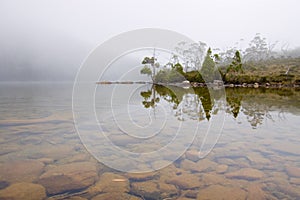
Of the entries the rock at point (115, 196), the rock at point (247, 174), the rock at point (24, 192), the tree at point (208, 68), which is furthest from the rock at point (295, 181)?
the tree at point (208, 68)

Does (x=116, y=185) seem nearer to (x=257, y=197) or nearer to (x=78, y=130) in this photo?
(x=257, y=197)

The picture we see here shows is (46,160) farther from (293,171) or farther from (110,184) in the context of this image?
(293,171)

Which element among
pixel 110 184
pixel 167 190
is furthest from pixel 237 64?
pixel 110 184

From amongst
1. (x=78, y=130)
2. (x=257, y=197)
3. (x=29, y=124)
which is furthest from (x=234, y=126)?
(x=29, y=124)

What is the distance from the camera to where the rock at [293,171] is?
3244mm

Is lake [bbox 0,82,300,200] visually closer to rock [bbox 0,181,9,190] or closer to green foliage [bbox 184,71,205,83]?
rock [bbox 0,181,9,190]

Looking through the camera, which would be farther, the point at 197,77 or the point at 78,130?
the point at 197,77

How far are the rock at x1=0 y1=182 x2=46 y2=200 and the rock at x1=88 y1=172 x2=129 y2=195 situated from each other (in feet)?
1.96

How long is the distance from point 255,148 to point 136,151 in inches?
94.9

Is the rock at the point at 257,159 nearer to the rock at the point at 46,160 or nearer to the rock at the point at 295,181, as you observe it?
the rock at the point at 295,181

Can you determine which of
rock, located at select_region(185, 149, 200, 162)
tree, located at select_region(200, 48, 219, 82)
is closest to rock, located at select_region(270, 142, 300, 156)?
rock, located at select_region(185, 149, 200, 162)

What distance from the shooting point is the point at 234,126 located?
6.46m

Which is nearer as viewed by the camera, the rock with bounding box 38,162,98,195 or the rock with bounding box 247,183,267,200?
the rock with bounding box 247,183,267,200

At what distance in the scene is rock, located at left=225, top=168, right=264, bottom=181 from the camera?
10.5ft
